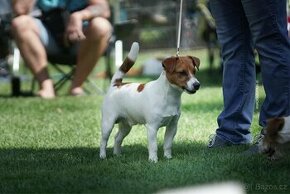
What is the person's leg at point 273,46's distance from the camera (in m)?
4.22

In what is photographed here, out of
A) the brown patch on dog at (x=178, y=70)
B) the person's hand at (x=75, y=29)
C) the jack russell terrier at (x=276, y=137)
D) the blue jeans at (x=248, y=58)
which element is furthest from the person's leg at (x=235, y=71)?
the person's hand at (x=75, y=29)

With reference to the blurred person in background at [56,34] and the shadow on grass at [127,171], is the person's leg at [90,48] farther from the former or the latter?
the shadow on grass at [127,171]

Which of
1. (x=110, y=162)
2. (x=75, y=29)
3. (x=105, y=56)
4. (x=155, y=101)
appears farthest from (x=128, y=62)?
(x=105, y=56)

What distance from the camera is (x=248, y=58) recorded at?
15.3ft

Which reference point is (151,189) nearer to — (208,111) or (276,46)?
(276,46)

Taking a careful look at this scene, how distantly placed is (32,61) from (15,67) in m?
2.14

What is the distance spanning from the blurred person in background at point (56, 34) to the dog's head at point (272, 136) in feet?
14.2

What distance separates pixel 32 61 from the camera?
823cm

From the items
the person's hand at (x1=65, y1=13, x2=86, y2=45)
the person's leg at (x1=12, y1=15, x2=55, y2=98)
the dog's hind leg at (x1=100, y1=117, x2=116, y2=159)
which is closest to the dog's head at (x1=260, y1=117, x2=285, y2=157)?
the dog's hind leg at (x1=100, y1=117, x2=116, y2=159)

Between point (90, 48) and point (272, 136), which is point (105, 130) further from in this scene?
point (90, 48)

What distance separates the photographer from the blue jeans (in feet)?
13.9

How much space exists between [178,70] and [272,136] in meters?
0.64

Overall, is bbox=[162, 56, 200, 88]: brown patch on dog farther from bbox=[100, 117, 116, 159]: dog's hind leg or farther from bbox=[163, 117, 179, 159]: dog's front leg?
bbox=[100, 117, 116, 159]: dog's hind leg

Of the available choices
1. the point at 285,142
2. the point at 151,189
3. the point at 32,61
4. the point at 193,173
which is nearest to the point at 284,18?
the point at 285,142
